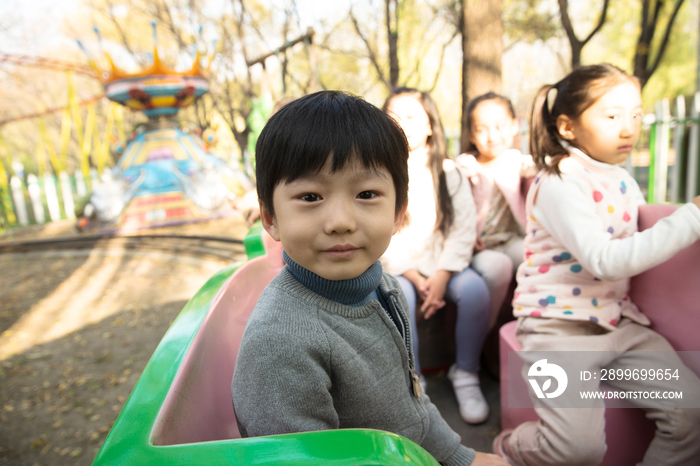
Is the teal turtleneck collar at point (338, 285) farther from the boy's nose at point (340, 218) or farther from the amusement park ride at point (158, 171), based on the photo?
the amusement park ride at point (158, 171)

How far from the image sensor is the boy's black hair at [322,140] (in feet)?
2.48

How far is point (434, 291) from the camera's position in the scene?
1.83 metres

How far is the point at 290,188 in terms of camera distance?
2.52 feet

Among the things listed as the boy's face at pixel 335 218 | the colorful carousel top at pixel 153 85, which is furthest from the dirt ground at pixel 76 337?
the colorful carousel top at pixel 153 85

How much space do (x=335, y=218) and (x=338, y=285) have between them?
0.15 m

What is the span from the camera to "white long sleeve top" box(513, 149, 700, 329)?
120 cm

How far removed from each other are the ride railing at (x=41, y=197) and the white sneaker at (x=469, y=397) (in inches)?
343

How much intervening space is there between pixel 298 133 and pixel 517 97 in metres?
24.0

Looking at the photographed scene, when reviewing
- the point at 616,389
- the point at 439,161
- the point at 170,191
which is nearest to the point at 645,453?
the point at 616,389

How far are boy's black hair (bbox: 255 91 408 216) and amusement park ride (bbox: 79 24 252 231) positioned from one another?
6951 millimetres

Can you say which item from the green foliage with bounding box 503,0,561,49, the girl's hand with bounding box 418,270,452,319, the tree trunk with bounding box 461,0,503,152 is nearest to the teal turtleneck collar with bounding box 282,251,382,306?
the girl's hand with bounding box 418,270,452,319

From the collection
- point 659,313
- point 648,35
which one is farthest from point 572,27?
point 659,313

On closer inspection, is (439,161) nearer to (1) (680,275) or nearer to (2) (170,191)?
(1) (680,275)

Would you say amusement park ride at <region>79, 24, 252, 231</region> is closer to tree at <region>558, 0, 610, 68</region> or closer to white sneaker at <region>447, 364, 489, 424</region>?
white sneaker at <region>447, 364, 489, 424</region>
